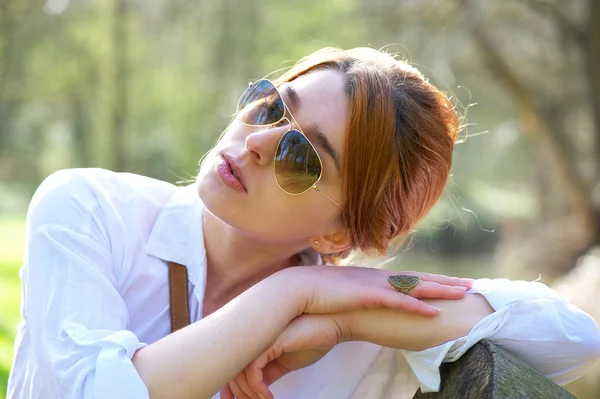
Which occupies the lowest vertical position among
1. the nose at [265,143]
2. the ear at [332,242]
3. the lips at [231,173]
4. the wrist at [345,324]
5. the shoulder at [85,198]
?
the wrist at [345,324]

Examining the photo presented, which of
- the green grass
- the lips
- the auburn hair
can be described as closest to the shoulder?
the lips

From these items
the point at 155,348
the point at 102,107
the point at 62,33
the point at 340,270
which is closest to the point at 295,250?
the point at 340,270

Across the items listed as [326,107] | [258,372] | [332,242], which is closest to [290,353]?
[258,372]

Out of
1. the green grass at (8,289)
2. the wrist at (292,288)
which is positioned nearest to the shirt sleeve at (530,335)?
the wrist at (292,288)

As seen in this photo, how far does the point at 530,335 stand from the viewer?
6.60 feet

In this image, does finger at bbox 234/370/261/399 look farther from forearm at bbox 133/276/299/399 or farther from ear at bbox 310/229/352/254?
ear at bbox 310/229/352/254

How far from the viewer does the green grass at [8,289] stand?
6103mm

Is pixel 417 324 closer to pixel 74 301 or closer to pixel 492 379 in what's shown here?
pixel 492 379

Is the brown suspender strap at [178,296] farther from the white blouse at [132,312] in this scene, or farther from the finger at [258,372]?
the finger at [258,372]

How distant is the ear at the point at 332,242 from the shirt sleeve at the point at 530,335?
1.60 ft

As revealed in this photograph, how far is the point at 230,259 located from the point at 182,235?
0.62ft

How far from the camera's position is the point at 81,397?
5.73 feet

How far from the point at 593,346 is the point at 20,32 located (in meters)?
16.9

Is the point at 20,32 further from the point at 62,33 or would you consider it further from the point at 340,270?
the point at 340,270
